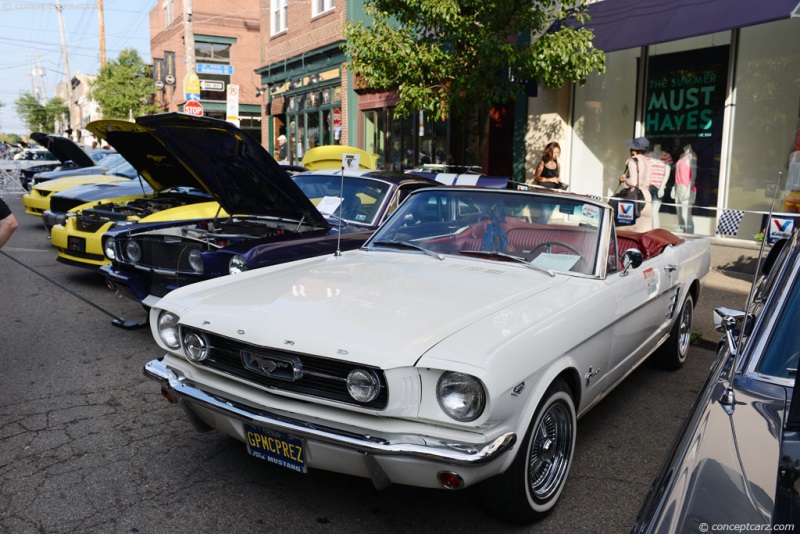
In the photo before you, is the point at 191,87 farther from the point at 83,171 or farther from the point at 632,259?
the point at 632,259

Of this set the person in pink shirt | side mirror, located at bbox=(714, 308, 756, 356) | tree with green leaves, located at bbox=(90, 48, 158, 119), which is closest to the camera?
side mirror, located at bbox=(714, 308, 756, 356)

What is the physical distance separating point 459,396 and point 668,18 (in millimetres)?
9248

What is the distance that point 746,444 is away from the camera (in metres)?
1.95

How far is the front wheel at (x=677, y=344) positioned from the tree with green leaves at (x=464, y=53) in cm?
530

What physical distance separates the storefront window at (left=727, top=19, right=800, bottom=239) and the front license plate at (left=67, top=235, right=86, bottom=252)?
28.9 ft

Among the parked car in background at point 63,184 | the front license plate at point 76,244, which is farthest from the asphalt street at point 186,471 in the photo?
the parked car in background at point 63,184

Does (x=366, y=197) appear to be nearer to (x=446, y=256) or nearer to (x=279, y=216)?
(x=279, y=216)

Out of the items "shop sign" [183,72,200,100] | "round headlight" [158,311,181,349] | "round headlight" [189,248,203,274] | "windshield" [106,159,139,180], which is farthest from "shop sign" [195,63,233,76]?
"round headlight" [158,311,181,349]

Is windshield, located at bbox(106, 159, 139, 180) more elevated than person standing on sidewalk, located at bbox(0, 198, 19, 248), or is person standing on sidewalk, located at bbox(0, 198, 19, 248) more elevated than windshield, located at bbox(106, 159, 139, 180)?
windshield, located at bbox(106, 159, 139, 180)

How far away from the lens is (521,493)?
297 cm

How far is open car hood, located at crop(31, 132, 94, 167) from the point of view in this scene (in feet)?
40.6

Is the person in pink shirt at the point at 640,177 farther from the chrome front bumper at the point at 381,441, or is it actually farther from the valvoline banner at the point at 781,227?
the chrome front bumper at the point at 381,441

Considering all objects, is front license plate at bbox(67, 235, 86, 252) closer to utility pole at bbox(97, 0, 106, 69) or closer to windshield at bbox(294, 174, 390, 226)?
windshield at bbox(294, 174, 390, 226)

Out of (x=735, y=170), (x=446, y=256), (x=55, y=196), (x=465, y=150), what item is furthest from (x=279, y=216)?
(x=465, y=150)
